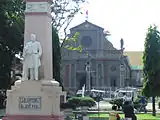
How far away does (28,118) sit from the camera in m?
15.1

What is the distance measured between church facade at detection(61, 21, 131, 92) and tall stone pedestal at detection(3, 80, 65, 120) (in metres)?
59.9

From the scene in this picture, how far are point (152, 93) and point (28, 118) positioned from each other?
57.2ft

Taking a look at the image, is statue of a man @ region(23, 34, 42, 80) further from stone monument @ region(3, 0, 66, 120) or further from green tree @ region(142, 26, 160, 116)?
green tree @ region(142, 26, 160, 116)

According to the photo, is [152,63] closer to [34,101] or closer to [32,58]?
[32,58]

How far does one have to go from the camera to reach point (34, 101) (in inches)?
600

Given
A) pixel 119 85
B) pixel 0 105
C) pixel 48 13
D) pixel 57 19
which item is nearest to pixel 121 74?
pixel 119 85

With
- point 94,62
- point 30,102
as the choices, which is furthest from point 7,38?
point 94,62

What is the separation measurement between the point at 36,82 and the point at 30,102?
792mm

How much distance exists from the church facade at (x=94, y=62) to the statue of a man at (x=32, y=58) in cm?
5964

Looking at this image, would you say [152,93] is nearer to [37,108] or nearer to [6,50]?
[6,50]

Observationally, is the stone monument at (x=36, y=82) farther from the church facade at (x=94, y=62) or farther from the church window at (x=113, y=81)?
the church window at (x=113, y=81)

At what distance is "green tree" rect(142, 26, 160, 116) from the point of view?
30484 millimetres

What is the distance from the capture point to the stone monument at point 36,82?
15.2m

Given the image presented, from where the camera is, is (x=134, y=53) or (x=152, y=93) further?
(x=134, y=53)
